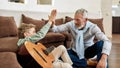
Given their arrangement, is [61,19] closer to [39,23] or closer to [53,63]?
[39,23]

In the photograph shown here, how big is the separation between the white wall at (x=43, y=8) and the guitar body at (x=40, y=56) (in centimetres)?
256

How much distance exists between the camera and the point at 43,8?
5.70 m

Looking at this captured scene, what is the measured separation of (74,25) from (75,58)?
432mm

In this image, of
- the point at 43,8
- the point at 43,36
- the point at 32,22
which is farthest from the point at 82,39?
the point at 43,8

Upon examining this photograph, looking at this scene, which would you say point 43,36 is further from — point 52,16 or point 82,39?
point 82,39

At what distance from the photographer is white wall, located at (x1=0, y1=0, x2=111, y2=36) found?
4946 millimetres

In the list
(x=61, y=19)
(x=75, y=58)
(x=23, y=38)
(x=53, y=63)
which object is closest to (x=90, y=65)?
(x=75, y=58)

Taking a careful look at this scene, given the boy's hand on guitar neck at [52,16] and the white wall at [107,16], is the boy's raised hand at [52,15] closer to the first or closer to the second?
the boy's hand on guitar neck at [52,16]

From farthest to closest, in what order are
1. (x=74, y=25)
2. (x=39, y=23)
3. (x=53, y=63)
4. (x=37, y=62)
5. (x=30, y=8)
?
1. (x=30, y=8)
2. (x=39, y=23)
3. (x=74, y=25)
4. (x=53, y=63)
5. (x=37, y=62)

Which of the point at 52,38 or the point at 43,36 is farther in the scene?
the point at 52,38

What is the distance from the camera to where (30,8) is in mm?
5449

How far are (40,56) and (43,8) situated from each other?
345cm

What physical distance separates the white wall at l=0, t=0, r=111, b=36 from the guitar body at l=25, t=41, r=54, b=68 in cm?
256

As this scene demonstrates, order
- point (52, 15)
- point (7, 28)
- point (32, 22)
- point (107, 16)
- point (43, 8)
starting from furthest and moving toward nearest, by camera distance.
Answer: point (107, 16) < point (43, 8) < point (32, 22) < point (7, 28) < point (52, 15)
